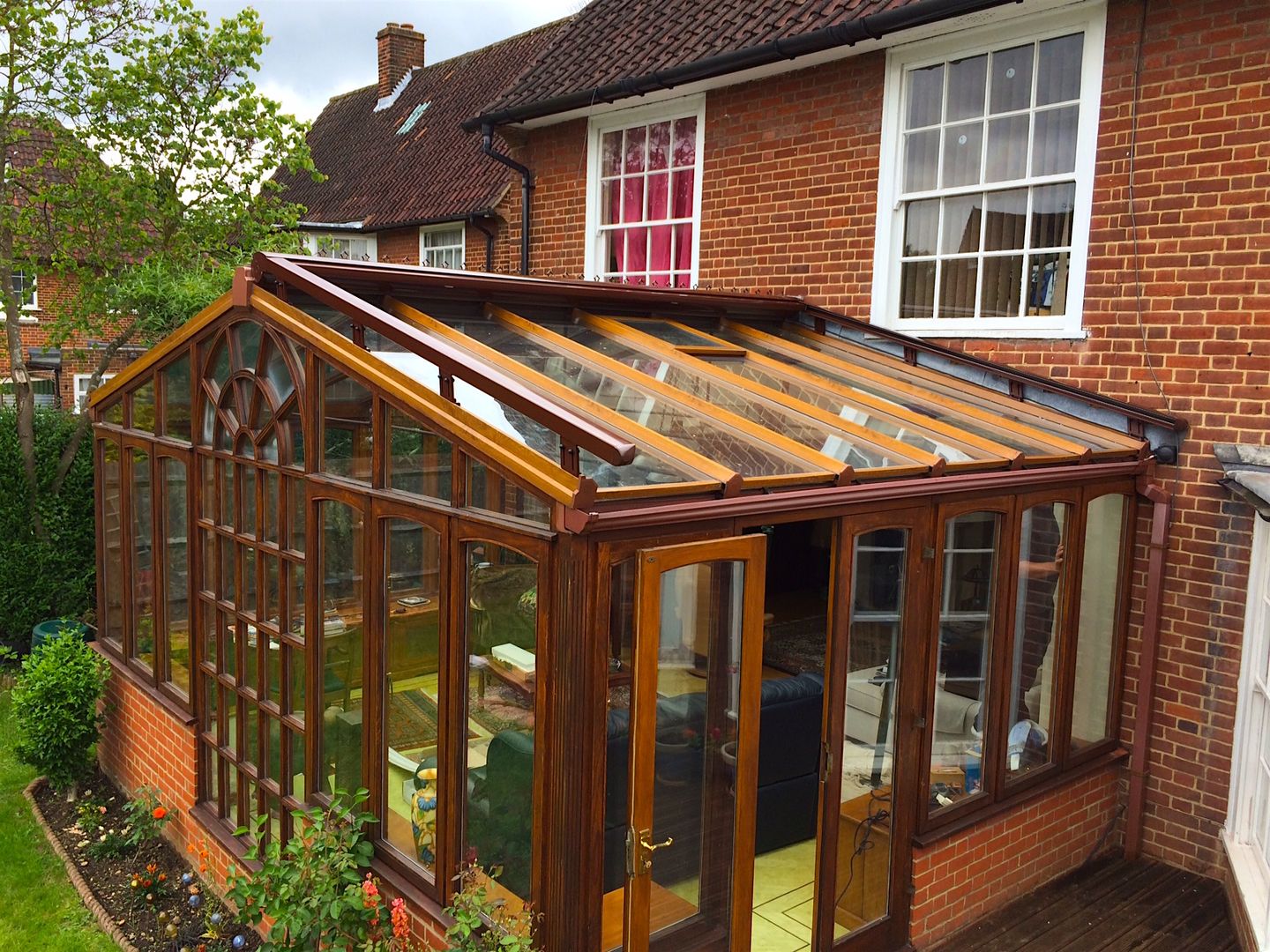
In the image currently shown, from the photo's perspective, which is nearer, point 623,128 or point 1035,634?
point 1035,634

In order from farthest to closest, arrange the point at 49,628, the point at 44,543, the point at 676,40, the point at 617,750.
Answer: the point at 44,543 → the point at 49,628 → the point at 676,40 → the point at 617,750

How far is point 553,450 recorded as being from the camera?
149 inches

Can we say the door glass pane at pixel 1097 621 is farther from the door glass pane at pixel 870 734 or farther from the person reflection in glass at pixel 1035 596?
the door glass pane at pixel 870 734

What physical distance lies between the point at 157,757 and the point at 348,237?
1210cm

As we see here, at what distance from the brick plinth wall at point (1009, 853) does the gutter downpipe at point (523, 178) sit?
6991mm

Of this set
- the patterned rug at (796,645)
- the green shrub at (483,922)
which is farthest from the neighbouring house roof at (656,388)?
the patterned rug at (796,645)

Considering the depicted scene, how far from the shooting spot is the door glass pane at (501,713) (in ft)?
12.2

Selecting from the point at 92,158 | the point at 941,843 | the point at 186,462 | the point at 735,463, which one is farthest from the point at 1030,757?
the point at 92,158

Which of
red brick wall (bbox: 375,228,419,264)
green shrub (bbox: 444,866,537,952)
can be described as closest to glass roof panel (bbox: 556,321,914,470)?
green shrub (bbox: 444,866,537,952)

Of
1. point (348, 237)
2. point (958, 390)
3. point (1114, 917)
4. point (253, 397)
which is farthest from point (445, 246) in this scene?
point (1114, 917)

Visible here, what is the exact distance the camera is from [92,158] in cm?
1085

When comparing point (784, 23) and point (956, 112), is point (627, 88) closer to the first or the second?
point (784, 23)

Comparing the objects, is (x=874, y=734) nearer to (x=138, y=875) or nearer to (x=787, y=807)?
(x=787, y=807)

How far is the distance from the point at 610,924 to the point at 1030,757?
294 centimetres
